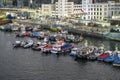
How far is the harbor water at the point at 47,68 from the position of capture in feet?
57.9

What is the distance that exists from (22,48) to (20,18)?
19.7m

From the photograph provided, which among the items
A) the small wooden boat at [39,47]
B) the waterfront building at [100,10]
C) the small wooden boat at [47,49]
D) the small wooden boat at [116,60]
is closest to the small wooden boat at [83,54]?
the small wooden boat at [116,60]

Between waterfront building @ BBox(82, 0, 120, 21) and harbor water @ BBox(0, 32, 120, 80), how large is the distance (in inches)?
578

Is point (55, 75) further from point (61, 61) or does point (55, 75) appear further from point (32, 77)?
point (61, 61)

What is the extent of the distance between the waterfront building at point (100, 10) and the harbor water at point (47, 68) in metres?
14.7

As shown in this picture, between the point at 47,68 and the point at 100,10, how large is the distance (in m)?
18.7

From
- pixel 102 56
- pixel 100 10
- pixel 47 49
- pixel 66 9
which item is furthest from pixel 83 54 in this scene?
pixel 66 9

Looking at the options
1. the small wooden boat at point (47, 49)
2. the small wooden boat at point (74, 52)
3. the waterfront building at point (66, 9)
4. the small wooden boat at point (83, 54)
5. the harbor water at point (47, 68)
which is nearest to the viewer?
the harbor water at point (47, 68)

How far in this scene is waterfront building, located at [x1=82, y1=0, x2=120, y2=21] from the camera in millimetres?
36575

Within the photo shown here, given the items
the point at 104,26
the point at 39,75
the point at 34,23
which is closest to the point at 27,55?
the point at 39,75

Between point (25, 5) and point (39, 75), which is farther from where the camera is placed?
point (25, 5)

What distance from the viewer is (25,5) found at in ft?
199

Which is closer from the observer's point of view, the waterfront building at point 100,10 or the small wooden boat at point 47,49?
the small wooden boat at point 47,49

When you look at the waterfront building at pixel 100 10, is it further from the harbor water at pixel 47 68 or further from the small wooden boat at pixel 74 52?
the harbor water at pixel 47 68
